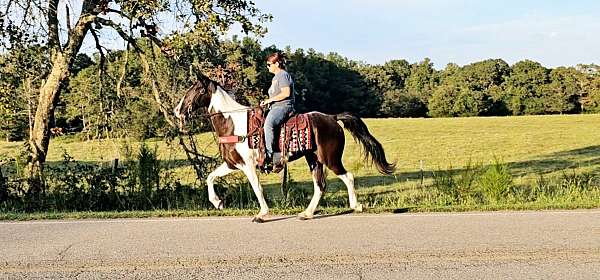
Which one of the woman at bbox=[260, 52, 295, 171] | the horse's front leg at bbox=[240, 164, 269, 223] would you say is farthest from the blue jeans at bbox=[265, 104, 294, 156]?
the horse's front leg at bbox=[240, 164, 269, 223]

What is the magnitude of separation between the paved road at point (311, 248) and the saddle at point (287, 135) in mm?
1087

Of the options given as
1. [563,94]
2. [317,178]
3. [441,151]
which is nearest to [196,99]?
[317,178]

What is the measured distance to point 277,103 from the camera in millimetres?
9844

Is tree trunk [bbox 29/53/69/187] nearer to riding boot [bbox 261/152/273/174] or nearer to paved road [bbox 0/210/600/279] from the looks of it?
paved road [bbox 0/210/600/279]

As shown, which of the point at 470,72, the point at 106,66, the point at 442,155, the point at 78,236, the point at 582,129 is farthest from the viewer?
the point at 470,72

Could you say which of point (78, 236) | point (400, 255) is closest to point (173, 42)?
point (78, 236)

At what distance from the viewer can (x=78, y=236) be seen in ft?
27.3

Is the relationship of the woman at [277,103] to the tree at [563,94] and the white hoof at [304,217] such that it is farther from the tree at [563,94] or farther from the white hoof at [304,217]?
the tree at [563,94]

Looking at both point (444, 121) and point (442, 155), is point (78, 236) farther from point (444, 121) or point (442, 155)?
point (444, 121)

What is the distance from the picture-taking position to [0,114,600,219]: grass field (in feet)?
47.5

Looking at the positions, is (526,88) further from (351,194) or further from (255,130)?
(255,130)

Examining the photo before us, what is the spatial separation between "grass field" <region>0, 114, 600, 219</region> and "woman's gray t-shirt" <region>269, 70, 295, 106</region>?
2268 millimetres

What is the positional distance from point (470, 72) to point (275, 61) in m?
98.4

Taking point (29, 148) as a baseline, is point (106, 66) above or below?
above
